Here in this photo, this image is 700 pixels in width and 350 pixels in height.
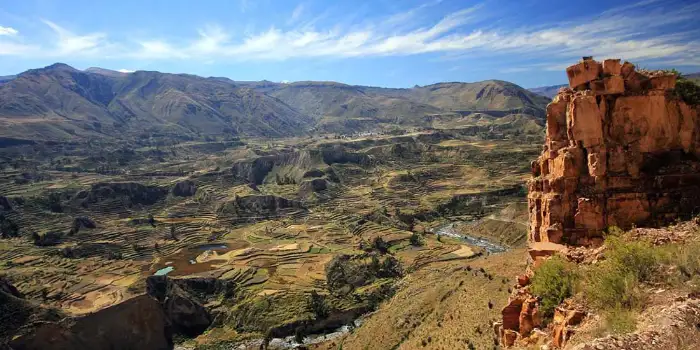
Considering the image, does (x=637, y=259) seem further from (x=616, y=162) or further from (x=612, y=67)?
(x=612, y=67)

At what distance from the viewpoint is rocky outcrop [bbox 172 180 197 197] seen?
135250 mm

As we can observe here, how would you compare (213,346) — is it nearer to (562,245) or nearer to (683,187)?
(562,245)

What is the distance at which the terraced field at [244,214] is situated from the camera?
72.0 metres

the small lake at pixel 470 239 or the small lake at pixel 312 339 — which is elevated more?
the small lake at pixel 470 239

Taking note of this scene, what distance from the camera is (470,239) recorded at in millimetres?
89625

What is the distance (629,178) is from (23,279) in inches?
3196

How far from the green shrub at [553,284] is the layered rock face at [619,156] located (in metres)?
4.21

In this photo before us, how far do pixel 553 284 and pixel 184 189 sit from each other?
430ft

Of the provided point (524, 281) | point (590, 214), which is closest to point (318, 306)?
point (524, 281)

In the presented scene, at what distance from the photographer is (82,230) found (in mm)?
97375

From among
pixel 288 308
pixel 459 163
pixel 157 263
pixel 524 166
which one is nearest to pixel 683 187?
pixel 288 308


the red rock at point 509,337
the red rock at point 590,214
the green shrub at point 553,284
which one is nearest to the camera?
the green shrub at point 553,284

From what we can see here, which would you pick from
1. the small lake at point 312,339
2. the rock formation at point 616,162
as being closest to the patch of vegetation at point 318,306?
the small lake at point 312,339

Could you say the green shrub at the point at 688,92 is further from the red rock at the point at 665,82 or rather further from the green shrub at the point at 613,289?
the green shrub at the point at 613,289
